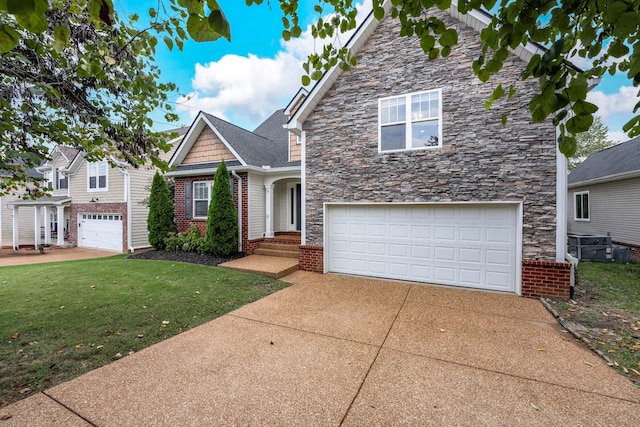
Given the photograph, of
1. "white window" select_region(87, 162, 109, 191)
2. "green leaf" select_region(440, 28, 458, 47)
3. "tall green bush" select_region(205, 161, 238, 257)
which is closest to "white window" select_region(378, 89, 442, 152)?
"green leaf" select_region(440, 28, 458, 47)

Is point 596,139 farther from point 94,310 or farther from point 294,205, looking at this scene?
point 94,310

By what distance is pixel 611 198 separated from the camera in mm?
11898

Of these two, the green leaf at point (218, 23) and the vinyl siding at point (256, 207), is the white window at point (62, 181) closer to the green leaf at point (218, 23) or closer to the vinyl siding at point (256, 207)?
the vinyl siding at point (256, 207)

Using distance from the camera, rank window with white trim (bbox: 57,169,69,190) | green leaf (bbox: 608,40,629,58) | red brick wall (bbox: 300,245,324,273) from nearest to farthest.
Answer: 1. green leaf (bbox: 608,40,629,58)
2. red brick wall (bbox: 300,245,324,273)
3. window with white trim (bbox: 57,169,69,190)

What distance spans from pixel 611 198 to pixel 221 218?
1635 cm

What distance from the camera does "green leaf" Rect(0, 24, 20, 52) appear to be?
1313 mm

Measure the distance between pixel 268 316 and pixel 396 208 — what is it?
427cm

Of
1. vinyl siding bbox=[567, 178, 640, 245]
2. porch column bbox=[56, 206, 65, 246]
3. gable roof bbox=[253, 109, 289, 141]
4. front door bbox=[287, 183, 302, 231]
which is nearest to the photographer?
vinyl siding bbox=[567, 178, 640, 245]

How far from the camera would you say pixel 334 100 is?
7707 mm

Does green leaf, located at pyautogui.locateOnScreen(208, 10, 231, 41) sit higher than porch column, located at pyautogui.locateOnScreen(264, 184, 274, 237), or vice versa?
green leaf, located at pyautogui.locateOnScreen(208, 10, 231, 41)

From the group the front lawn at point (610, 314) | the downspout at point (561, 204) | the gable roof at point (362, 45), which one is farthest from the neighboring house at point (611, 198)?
the gable roof at point (362, 45)

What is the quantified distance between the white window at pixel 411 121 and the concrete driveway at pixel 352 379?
4.17 meters

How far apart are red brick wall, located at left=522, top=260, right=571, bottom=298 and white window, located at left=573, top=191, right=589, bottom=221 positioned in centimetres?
1171

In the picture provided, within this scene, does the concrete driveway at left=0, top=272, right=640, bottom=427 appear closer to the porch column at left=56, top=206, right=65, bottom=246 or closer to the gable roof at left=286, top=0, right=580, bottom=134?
the gable roof at left=286, top=0, right=580, bottom=134
